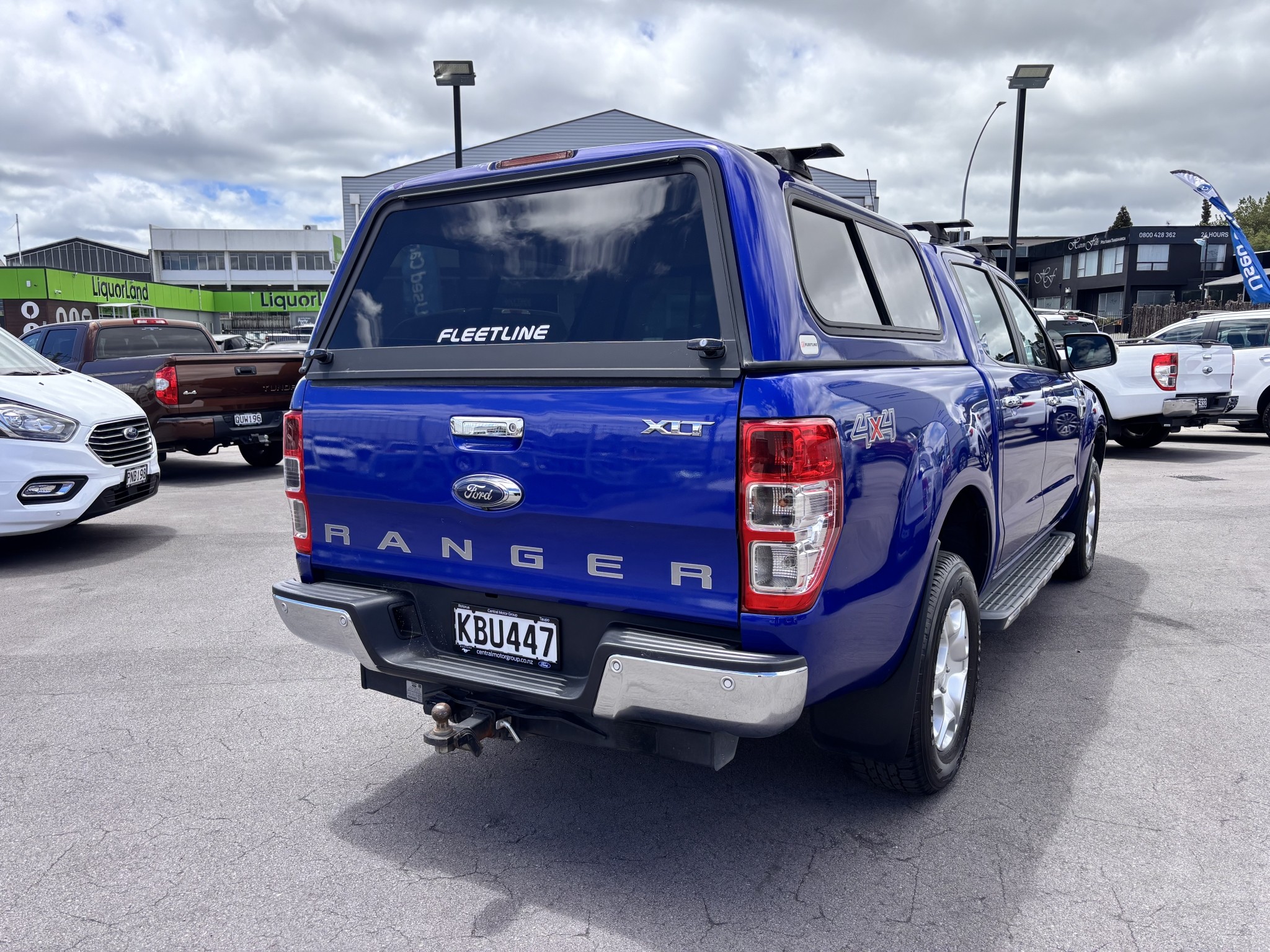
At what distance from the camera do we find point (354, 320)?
3334 mm

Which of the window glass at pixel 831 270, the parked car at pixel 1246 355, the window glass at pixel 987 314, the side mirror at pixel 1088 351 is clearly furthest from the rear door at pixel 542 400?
the parked car at pixel 1246 355

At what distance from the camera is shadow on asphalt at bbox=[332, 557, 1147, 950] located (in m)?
2.60

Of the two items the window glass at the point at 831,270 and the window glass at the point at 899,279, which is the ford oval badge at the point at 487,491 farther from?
the window glass at the point at 899,279

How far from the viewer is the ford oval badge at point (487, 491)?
274 centimetres

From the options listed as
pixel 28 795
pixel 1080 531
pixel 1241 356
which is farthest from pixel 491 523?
pixel 1241 356

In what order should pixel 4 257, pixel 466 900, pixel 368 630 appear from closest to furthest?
pixel 466 900, pixel 368 630, pixel 4 257

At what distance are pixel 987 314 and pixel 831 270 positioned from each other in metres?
1.70

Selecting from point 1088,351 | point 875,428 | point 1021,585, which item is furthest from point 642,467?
point 1088,351

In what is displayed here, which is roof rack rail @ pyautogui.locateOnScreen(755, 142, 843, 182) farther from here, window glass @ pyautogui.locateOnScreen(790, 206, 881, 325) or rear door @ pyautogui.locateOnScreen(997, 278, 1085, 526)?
rear door @ pyautogui.locateOnScreen(997, 278, 1085, 526)

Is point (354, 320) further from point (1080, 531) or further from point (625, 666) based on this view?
point (1080, 531)

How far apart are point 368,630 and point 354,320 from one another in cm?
108

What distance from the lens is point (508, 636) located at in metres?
2.88

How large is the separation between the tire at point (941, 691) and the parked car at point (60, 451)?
6083 mm

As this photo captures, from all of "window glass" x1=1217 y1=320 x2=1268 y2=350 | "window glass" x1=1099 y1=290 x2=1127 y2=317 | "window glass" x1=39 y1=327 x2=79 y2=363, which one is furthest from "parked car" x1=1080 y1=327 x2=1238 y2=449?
"window glass" x1=1099 y1=290 x2=1127 y2=317
